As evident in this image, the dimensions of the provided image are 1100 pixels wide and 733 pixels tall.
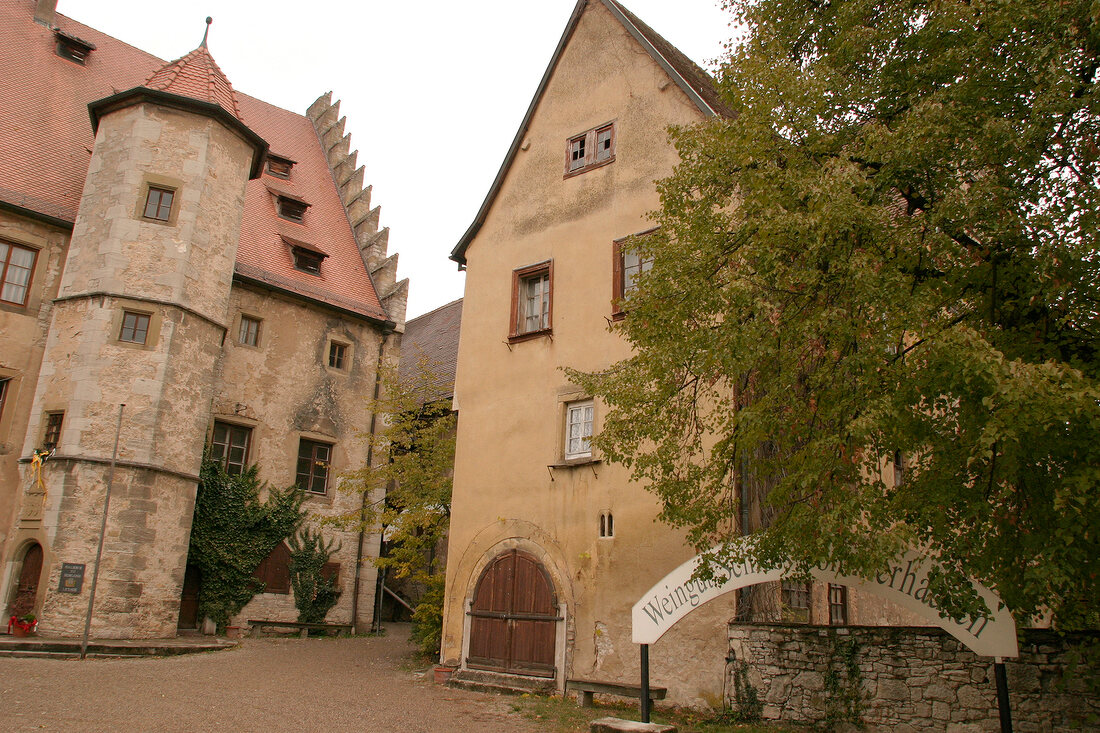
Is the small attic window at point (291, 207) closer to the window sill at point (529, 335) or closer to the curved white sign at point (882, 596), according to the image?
the window sill at point (529, 335)

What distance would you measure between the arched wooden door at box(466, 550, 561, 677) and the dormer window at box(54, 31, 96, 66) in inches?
777

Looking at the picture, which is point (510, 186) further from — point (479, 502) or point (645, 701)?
point (645, 701)

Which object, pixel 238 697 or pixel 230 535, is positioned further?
pixel 230 535

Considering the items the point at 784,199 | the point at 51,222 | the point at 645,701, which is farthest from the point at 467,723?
the point at 51,222

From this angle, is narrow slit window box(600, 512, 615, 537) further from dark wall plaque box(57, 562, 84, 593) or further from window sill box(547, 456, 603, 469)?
dark wall plaque box(57, 562, 84, 593)

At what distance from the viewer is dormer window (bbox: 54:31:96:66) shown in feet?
77.3

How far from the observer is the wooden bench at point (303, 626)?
66.6 ft

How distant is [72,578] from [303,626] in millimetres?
6339

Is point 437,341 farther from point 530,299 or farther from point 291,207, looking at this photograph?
point 530,299

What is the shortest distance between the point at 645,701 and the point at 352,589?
52.1 feet

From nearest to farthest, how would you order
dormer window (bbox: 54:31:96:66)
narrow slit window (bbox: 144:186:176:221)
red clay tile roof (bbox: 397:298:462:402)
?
narrow slit window (bbox: 144:186:176:221) < dormer window (bbox: 54:31:96:66) < red clay tile roof (bbox: 397:298:462:402)

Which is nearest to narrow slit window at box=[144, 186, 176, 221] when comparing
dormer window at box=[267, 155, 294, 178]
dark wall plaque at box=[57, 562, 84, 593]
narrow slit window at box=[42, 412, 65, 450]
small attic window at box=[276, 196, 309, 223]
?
narrow slit window at box=[42, 412, 65, 450]

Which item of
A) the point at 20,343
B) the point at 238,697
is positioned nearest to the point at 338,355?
the point at 20,343

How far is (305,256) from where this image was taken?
2403 centimetres
